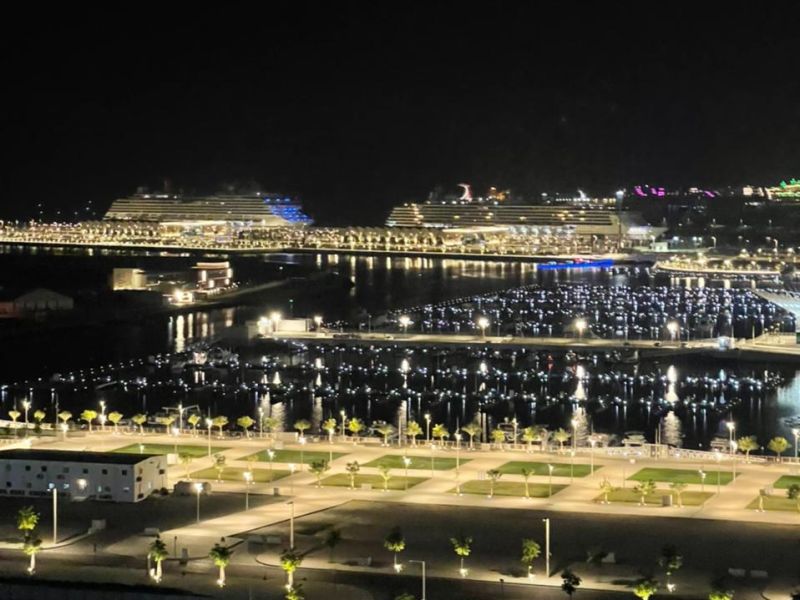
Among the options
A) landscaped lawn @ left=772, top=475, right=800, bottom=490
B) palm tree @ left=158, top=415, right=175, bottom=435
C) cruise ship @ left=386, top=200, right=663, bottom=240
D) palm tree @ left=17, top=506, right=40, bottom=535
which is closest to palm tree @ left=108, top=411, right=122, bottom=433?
palm tree @ left=158, top=415, right=175, bottom=435

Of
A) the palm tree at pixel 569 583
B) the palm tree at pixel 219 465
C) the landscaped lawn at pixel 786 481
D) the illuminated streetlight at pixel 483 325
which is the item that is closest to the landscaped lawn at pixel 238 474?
the palm tree at pixel 219 465

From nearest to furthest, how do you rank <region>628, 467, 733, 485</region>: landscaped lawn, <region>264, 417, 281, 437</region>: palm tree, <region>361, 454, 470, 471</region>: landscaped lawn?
<region>628, 467, 733, 485</region>: landscaped lawn < <region>361, 454, 470, 471</region>: landscaped lawn < <region>264, 417, 281, 437</region>: palm tree

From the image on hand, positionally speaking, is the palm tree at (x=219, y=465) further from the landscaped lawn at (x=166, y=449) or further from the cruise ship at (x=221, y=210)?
the cruise ship at (x=221, y=210)

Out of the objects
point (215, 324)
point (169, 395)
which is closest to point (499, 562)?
point (169, 395)

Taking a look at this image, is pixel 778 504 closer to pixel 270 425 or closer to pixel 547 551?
pixel 547 551

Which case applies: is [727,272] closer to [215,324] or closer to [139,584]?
[215,324]

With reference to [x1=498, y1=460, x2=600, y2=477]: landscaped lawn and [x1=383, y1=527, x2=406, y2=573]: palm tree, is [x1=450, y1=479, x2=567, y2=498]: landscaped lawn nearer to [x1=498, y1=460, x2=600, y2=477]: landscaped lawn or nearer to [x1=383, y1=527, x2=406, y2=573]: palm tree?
[x1=498, y1=460, x2=600, y2=477]: landscaped lawn
